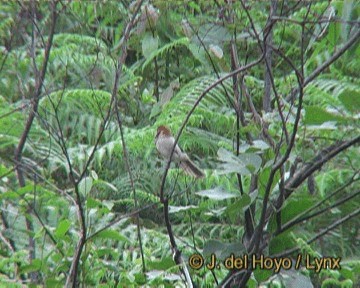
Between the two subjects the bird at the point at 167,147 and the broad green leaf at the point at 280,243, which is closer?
the broad green leaf at the point at 280,243

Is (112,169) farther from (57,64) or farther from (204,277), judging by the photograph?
(204,277)

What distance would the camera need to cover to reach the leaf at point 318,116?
3.19 ft

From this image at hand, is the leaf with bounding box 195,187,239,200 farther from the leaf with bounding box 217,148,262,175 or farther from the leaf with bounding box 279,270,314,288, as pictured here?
the leaf with bounding box 279,270,314,288

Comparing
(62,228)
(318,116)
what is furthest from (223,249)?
(62,228)

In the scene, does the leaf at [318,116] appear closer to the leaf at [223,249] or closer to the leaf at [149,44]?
the leaf at [223,249]

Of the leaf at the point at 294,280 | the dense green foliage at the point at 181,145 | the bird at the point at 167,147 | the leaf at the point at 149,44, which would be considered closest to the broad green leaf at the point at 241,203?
the dense green foliage at the point at 181,145

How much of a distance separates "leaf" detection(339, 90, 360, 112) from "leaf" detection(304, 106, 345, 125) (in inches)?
0.9

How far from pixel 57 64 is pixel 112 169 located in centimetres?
72

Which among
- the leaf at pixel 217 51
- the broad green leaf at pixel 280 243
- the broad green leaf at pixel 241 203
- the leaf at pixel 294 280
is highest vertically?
the leaf at pixel 217 51

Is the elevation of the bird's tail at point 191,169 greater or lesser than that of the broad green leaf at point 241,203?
greater

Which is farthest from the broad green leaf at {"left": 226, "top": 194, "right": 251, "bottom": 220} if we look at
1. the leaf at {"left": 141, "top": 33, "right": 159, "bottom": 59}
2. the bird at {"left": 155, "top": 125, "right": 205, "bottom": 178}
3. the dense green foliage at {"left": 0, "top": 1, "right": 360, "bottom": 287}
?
the leaf at {"left": 141, "top": 33, "right": 159, "bottom": 59}

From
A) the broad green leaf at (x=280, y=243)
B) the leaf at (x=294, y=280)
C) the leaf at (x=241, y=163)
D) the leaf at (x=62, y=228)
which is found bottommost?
the leaf at (x=294, y=280)

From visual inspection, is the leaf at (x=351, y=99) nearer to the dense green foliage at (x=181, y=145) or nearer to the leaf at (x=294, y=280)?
the dense green foliage at (x=181, y=145)

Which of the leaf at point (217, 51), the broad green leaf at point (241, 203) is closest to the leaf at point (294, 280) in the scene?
the broad green leaf at point (241, 203)
